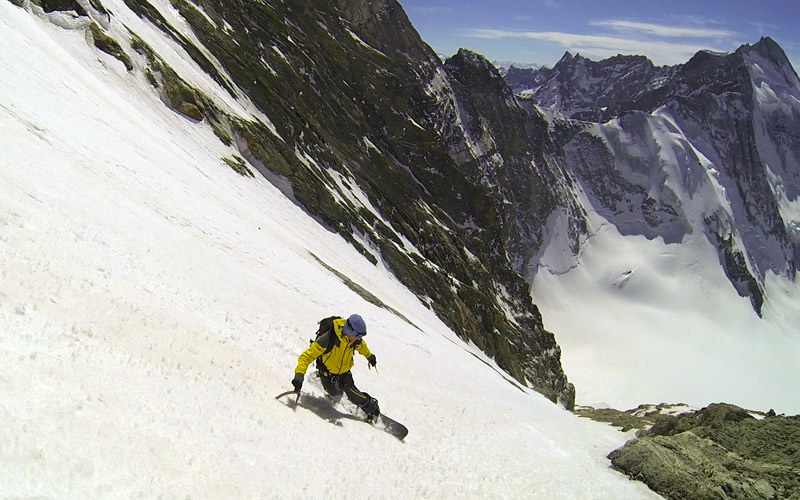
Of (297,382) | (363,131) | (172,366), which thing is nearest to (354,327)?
(297,382)

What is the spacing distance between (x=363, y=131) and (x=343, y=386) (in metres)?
49.2

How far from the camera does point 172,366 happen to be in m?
6.05

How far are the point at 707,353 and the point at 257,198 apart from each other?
12582cm

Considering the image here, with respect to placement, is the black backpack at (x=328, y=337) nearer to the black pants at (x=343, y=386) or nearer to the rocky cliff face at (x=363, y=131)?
the black pants at (x=343, y=386)

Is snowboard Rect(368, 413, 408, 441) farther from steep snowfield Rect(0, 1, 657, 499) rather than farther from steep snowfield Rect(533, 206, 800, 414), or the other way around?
steep snowfield Rect(533, 206, 800, 414)

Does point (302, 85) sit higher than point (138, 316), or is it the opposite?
point (302, 85)

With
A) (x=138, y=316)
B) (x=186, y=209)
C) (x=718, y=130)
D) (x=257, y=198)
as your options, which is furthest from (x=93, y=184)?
(x=718, y=130)

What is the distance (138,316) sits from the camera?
21.9ft

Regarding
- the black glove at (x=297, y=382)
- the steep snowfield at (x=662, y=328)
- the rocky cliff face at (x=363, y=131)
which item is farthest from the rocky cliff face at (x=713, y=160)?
the black glove at (x=297, y=382)

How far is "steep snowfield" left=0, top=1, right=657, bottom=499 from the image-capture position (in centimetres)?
424

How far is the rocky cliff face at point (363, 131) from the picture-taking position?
1220 inches

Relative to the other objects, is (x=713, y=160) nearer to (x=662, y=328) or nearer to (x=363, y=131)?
(x=662, y=328)

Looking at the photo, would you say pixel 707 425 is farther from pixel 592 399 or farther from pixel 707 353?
pixel 707 353

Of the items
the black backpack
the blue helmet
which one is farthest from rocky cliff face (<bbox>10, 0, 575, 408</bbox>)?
the blue helmet
